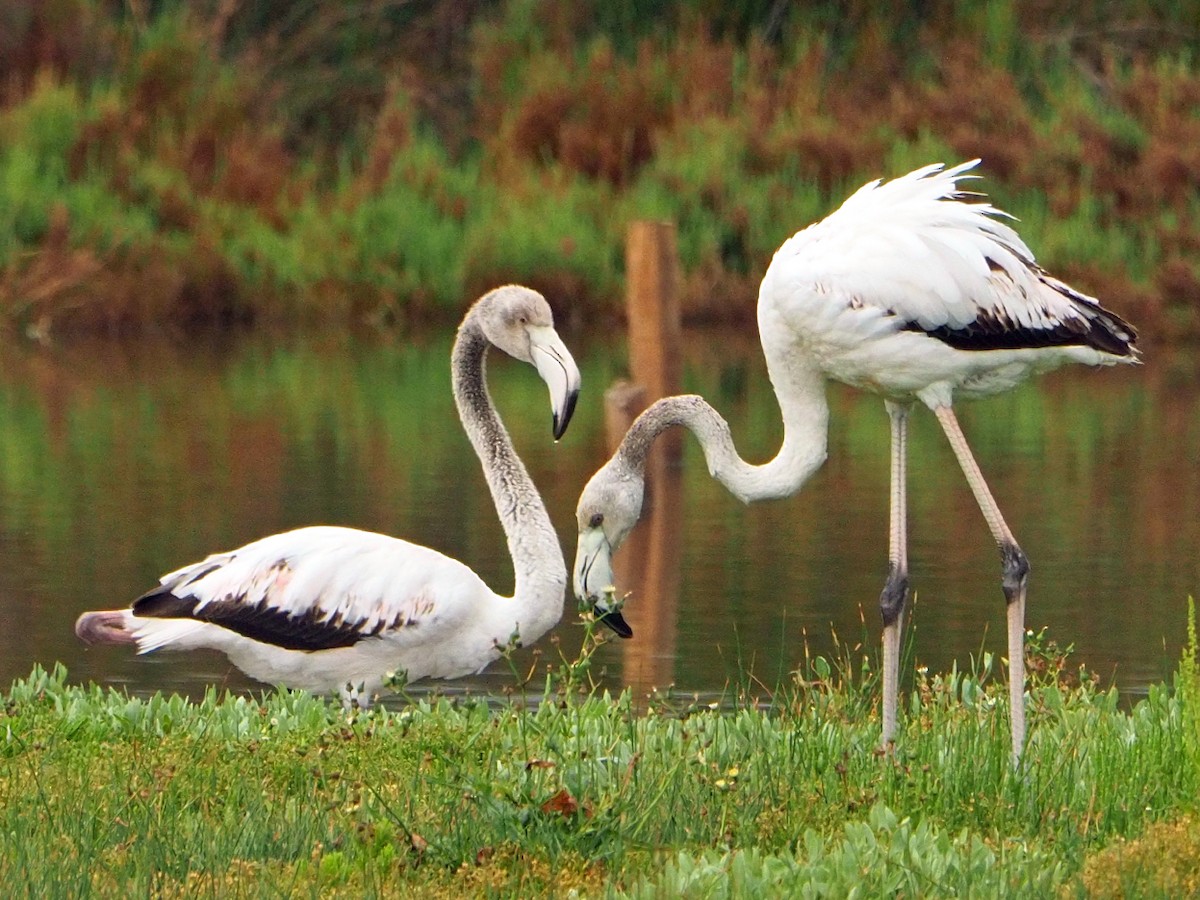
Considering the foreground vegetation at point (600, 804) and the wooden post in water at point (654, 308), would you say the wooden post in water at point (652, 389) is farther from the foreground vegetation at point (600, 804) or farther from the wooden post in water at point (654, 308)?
the foreground vegetation at point (600, 804)

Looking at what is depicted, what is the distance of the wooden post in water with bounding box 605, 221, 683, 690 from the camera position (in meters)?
11.5

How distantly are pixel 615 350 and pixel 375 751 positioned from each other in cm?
1551

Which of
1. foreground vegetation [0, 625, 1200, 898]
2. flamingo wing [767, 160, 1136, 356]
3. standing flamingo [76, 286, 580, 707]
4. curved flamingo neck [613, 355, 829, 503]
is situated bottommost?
foreground vegetation [0, 625, 1200, 898]

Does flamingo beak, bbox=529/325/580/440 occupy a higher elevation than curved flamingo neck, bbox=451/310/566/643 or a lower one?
higher

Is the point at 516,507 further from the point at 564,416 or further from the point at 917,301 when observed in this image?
the point at 917,301

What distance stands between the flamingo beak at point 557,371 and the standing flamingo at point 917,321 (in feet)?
2.52

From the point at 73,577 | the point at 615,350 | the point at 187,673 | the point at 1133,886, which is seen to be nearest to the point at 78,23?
the point at 615,350

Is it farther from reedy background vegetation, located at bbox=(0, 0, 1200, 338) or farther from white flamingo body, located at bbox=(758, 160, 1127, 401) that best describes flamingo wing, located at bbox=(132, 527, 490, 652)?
reedy background vegetation, located at bbox=(0, 0, 1200, 338)

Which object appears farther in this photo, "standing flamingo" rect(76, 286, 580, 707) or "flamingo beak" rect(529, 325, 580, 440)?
"flamingo beak" rect(529, 325, 580, 440)

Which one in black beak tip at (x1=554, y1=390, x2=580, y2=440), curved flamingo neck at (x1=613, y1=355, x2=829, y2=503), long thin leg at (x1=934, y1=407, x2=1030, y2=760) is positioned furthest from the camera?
black beak tip at (x1=554, y1=390, x2=580, y2=440)

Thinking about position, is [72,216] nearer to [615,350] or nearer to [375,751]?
[615,350]

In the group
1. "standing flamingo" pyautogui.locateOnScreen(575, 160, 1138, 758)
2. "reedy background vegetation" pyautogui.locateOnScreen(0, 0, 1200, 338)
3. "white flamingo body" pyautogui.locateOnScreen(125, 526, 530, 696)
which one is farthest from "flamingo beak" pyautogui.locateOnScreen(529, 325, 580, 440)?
"reedy background vegetation" pyautogui.locateOnScreen(0, 0, 1200, 338)

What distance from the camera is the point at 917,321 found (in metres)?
6.75

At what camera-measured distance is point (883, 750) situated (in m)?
5.52
